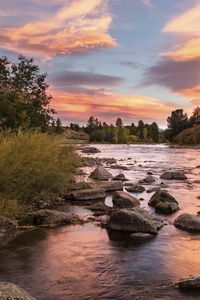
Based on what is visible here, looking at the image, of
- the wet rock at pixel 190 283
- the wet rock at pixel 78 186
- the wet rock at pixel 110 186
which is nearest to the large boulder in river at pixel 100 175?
the wet rock at pixel 110 186

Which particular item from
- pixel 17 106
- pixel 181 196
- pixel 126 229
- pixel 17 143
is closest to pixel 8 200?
pixel 17 143

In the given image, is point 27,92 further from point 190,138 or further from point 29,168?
point 190,138

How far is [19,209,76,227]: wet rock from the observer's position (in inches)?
802

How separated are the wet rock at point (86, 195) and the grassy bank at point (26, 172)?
1643mm

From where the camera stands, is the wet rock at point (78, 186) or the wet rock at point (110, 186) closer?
the wet rock at point (78, 186)

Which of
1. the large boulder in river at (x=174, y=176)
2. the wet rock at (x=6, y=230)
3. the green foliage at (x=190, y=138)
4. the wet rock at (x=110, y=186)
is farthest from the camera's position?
the green foliage at (x=190, y=138)

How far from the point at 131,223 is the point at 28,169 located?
6.01 meters

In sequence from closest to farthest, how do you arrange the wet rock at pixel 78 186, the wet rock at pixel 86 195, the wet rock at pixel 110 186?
the wet rock at pixel 86 195
the wet rock at pixel 78 186
the wet rock at pixel 110 186

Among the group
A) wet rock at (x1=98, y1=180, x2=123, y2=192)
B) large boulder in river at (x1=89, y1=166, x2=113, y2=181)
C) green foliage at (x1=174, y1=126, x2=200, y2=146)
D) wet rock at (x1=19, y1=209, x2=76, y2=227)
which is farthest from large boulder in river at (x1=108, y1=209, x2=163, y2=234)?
green foliage at (x1=174, y1=126, x2=200, y2=146)

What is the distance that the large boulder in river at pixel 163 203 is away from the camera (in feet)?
80.1

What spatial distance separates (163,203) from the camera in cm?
2489

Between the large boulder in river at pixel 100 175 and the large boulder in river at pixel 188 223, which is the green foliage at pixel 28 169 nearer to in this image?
the large boulder in river at pixel 188 223

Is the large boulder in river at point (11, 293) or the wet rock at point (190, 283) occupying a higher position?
the large boulder in river at point (11, 293)

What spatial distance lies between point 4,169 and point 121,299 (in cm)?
1117
